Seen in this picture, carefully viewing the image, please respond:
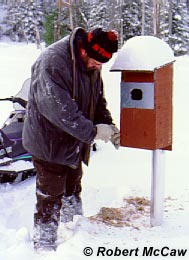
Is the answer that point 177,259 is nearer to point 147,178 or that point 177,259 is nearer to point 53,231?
point 53,231

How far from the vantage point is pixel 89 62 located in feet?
9.93

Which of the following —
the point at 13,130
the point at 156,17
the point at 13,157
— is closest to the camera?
the point at 13,157

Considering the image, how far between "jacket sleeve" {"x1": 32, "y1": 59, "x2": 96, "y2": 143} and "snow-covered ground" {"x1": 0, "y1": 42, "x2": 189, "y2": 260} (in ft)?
2.85

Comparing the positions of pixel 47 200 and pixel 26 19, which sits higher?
pixel 26 19

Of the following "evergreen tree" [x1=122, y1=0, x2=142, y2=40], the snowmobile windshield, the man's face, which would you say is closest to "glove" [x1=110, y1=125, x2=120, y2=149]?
the man's face

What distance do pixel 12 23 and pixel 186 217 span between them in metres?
47.0

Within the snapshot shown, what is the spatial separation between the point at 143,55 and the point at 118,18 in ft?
97.7

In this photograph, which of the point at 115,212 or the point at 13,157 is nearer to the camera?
the point at 115,212

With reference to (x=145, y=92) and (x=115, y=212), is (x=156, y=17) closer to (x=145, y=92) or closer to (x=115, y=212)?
(x=115, y=212)

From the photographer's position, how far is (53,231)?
3.18 metres

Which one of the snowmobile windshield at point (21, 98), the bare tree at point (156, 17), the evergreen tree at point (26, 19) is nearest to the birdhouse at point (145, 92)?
the snowmobile windshield at point (21, 98)

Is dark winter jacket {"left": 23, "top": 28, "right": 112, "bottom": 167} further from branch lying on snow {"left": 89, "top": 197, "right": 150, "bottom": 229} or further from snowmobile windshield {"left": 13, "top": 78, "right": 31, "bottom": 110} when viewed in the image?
snowmobile windshield {"left": 13, "top": 78, "right": 31, "bottom": 110}

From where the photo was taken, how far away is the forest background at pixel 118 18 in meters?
27.2

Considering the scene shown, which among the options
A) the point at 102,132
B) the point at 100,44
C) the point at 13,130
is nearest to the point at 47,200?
the point at 102,132
